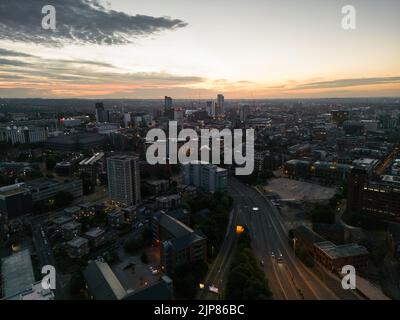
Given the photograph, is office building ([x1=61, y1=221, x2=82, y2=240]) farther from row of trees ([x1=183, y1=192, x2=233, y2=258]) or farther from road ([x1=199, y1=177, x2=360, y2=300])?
road ([x1=199, y1=177, x2=360, y2=300])

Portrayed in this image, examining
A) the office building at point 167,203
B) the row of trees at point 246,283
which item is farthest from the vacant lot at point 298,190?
the row of trees at point 246,283

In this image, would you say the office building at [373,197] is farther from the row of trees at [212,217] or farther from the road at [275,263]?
the row of trees at [212,217]

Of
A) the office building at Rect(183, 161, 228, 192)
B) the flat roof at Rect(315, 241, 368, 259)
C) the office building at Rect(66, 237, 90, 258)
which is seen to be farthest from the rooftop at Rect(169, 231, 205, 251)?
the office building at Rect(183, 161, 228, 192)

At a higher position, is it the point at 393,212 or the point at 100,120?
the point at 100,120
